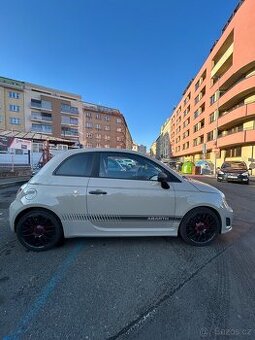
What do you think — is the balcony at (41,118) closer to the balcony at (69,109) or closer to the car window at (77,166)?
the balcony at (69,109)

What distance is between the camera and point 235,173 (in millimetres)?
A: 15695

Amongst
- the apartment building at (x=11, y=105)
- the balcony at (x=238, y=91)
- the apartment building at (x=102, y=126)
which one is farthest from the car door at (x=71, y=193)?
the apartment building at (x=102, y=126)

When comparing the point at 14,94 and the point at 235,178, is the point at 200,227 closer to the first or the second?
the point at 235,178

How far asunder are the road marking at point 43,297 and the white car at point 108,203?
506mm

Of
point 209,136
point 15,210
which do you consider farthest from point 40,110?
point 15,210

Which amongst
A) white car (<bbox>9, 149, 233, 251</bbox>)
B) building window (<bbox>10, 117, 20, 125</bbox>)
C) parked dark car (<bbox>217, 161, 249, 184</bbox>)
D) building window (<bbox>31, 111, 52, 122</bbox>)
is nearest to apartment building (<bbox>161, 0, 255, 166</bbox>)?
parked dark car (<bbox>217, 161, 249, 184</bbox>)

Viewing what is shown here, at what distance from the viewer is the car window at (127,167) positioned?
11.7 feet

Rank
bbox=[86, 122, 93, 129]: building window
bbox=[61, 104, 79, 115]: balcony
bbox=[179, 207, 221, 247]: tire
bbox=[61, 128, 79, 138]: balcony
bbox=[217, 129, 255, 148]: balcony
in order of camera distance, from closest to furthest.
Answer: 1. bbox=[179, 207, 221, 247]: tire
2. bbox=[217, 129, 255, 148]: balcony
3. bbox=[61, 104, 79, 115]: balcony
4. bbox=[61, 128, 79, 138]: balcony
5. bbox=[86, 122, 93, 129]: building window

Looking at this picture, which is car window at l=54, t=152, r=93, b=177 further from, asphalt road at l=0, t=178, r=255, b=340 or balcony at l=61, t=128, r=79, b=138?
balcony at l=61, t=128, r=79, b=138

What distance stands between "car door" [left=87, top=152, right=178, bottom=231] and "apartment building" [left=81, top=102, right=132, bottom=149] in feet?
245

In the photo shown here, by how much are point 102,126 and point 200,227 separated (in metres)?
81.3

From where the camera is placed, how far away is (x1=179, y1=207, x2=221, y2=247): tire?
3.63 meters

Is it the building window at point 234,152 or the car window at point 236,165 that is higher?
the building window at point 234,152

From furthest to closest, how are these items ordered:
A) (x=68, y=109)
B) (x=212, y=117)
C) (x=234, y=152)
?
(x=68, y=109)
(x=212, y=117)
(x=234, y=152)
